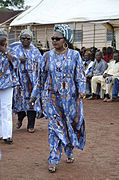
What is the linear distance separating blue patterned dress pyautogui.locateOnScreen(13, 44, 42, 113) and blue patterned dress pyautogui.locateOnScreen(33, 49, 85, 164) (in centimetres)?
231

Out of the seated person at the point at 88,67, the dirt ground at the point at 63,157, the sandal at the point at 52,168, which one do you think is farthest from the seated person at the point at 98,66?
the sandal at the point at 52,168

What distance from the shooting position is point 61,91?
5.43 metres

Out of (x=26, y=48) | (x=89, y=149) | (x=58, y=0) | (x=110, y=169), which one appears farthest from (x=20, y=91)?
(x=58, y=0)

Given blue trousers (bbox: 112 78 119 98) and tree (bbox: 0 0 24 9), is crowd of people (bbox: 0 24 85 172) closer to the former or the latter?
blue trousers (bbox: 112 78 119 98)

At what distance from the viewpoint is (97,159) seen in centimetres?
601

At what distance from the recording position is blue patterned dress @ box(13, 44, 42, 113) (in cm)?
784

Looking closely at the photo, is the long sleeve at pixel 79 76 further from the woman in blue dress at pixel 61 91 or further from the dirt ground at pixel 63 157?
the dirt ground at pixel 63 157

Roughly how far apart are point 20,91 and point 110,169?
120 inches

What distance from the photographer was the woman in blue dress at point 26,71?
7789 mm

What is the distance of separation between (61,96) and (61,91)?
63 mm

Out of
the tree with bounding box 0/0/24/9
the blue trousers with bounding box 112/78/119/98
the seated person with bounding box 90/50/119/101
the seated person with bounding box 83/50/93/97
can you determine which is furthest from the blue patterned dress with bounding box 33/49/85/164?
the tree with bounding box 0/0/24/9

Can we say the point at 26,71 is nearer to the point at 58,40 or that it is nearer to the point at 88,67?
the point at 58,40

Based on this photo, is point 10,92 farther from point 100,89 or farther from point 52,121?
point 100,89

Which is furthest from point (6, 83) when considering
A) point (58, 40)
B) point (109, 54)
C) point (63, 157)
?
point (109, 54)
